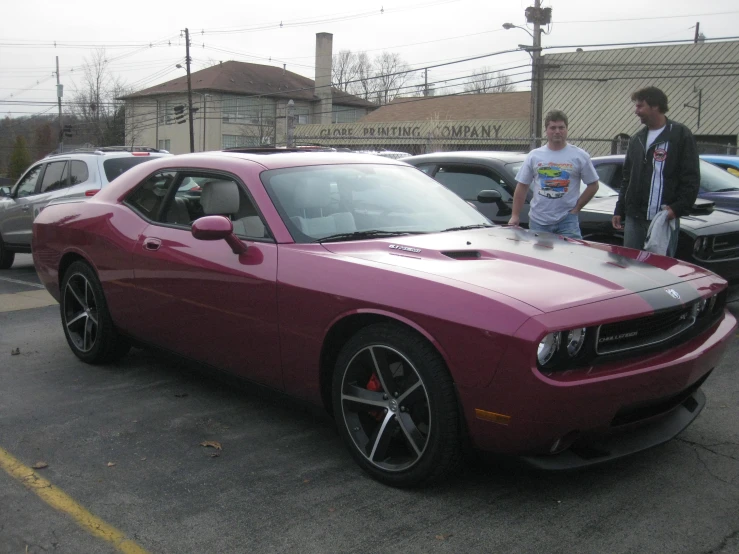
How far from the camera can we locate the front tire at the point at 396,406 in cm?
317

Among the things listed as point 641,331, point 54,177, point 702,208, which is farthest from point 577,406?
point 54,177

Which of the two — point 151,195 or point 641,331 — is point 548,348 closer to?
point 641,331

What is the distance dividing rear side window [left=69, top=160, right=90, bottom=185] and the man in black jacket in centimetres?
745

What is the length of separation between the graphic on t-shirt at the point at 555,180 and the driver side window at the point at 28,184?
8.10m

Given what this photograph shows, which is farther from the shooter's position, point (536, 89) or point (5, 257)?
point (536, 89)

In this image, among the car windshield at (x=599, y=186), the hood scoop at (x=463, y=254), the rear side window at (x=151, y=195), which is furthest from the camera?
the car windshield at (x=599, y=186)

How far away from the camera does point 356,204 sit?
432 cm

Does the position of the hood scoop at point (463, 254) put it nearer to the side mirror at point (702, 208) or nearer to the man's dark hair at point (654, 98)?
the man's dark hair at point (654, 98)

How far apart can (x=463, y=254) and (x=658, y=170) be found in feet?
8.56

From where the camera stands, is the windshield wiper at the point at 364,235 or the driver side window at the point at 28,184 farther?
the driver side window at the point at 28,184

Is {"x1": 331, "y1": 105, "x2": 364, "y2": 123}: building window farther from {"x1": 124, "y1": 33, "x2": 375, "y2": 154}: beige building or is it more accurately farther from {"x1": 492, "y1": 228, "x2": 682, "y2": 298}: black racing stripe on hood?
{"x1": 492, "y1": 228, "x2": 682, "y2": 298}: black racing stripe on hood

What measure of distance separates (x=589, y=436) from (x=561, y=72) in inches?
1083

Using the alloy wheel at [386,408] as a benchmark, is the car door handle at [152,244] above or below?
above

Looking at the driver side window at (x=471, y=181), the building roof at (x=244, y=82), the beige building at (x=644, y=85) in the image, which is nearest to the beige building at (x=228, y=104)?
the building roof at (x=244, y=82)
